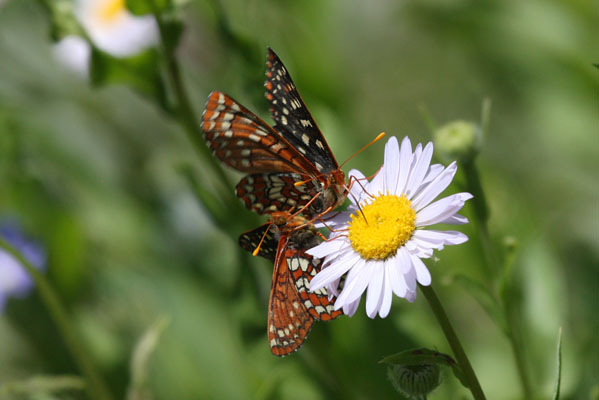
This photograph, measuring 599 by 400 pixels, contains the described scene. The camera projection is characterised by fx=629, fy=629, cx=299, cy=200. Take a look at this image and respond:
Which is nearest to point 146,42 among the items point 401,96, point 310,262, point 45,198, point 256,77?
point 45,198

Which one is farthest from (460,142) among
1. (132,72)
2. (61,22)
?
(61,22)

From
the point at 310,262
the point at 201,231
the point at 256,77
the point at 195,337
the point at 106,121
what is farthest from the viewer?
the point at 106,121

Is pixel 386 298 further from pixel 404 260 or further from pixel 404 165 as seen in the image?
pixel 404 165

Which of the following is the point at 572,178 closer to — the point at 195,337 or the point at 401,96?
the point at 401,96

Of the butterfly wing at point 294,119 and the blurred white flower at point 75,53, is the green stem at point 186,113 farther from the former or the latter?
the blurred white flower at point 75,53

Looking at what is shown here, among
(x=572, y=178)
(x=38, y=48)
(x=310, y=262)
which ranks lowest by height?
(x=572, y=178)

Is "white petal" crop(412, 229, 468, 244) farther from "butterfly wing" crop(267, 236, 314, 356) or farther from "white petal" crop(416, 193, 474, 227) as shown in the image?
"butterfly wing" crop(267, 236, 314, 356)
